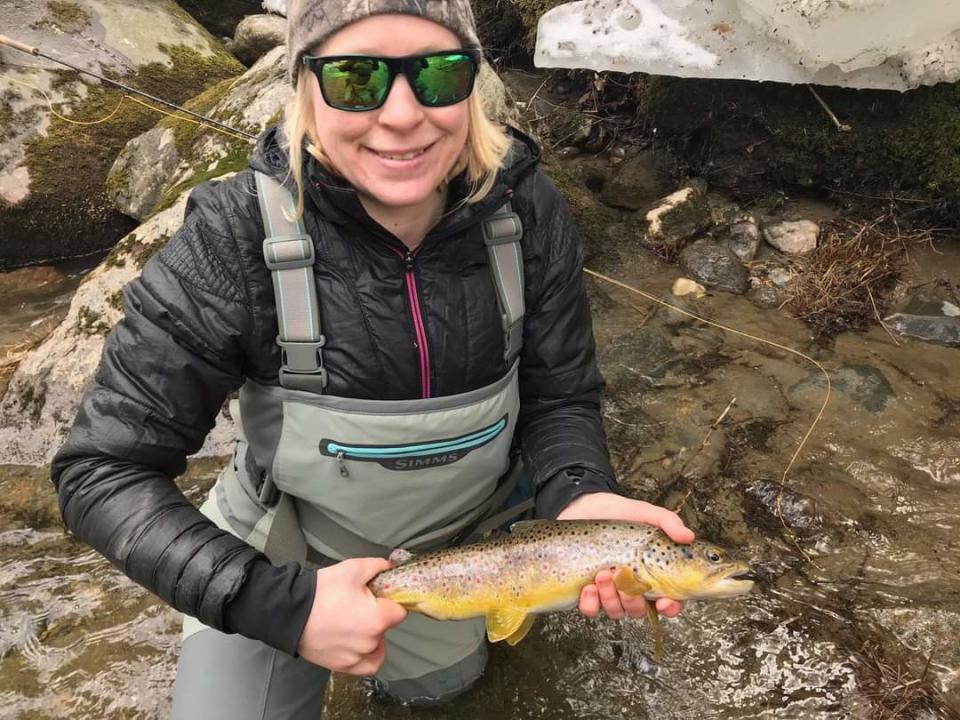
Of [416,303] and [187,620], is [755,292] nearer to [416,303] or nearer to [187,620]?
[416,303]

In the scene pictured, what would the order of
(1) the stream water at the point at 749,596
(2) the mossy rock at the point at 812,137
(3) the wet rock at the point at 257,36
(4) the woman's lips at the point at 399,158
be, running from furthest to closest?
(3) the wet rock at the point at 257,36 < (2) the mossy rock at the point at 812,137 < (1) the stream water at the point at 749,596 < (4) the woman's lips at the point at 399,158

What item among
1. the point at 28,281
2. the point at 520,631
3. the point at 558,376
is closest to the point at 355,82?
the point at 558,376

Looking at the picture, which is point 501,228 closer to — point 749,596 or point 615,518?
point 615,518

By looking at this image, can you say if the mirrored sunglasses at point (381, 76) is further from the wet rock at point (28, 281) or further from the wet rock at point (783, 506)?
the wet rock at point (28, 281)

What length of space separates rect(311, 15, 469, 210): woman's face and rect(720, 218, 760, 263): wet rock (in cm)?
408

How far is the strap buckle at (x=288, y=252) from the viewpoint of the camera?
7.07ft

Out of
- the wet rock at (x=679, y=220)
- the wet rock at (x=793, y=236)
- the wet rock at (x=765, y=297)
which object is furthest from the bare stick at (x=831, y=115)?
the wet rock at (x=765, y=297)

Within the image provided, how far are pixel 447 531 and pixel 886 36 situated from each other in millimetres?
4295

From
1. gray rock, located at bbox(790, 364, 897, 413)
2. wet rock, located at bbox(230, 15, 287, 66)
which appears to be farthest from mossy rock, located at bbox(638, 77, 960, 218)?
wet rock, located at bbox(230, 15, 287, 66)

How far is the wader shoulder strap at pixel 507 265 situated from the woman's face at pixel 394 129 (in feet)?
0.93

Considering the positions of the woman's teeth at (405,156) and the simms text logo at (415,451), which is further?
the simms text logo at (415,451)

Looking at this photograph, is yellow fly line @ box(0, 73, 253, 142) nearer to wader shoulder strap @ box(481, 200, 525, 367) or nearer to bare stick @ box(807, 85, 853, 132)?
wader shoulder strap @ box(481, 200, 525, 367)

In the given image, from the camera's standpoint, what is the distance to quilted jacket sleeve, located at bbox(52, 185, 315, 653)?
77.7 inches

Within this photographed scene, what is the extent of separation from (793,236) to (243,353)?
4.87 metres
